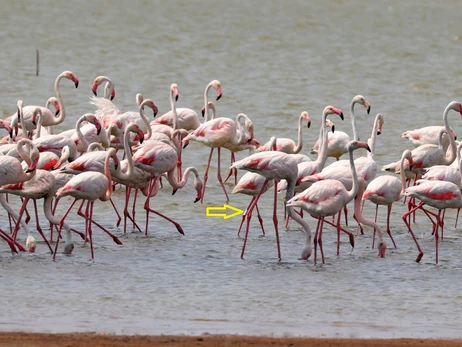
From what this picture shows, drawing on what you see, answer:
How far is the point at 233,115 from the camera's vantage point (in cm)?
1712

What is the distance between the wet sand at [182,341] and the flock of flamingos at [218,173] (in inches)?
98.0

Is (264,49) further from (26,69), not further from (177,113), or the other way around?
(177,113)

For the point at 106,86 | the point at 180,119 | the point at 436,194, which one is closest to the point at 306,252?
the point at 436,194

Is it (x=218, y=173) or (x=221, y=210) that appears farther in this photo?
(x=218, y=173)

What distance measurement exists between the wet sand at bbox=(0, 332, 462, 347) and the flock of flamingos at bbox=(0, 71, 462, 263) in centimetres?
249

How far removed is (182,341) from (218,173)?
5.79 m

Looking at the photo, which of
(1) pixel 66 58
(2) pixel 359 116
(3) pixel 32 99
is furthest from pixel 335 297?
(1) pixel 66 58

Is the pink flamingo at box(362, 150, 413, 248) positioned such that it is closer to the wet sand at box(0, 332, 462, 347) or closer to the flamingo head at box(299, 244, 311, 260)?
the flamingo head at box(299, 244, 311, 260)

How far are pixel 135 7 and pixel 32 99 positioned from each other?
59.3 ft

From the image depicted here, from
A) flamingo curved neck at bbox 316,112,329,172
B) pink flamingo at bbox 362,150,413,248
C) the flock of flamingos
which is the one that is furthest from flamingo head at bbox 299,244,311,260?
flamingo curved neck at bbox 316,112,329,172

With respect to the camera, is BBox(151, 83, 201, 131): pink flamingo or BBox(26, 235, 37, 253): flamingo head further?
BBox(151, 83, 201, 131): pink flamingo

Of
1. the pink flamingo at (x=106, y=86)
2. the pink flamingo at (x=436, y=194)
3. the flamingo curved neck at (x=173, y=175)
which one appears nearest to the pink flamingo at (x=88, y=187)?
the flamingo curved neck at (x=173, y=175)

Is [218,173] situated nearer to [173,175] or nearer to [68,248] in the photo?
[173,175]

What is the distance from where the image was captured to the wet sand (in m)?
6.16
